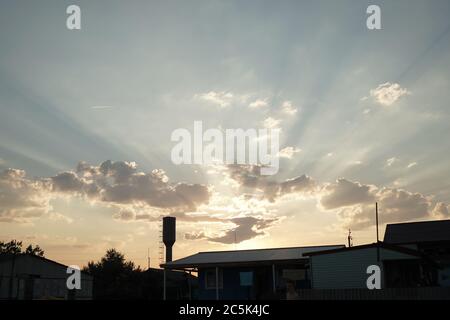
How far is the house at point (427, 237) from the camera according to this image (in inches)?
1549

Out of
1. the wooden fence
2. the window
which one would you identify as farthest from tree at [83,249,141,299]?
the wooden fence

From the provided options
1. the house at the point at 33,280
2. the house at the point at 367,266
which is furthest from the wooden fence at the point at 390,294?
the house at the point at 33,280

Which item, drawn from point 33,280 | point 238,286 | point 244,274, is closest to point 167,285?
point 33,280

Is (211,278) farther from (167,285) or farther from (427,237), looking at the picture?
(167,285)

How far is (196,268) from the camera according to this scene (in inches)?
1399

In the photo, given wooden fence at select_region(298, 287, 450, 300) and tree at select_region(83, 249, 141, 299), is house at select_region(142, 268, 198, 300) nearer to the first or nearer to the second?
tree at select_region(83, 249, 141, 299)

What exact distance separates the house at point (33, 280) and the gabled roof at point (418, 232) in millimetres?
29704

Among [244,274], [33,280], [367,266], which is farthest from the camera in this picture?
[33,280]

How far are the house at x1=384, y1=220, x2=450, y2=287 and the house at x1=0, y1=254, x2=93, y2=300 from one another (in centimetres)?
2962

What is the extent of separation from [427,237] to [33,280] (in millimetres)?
33895

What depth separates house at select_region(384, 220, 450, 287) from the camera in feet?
129

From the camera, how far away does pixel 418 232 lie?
4303 cm
